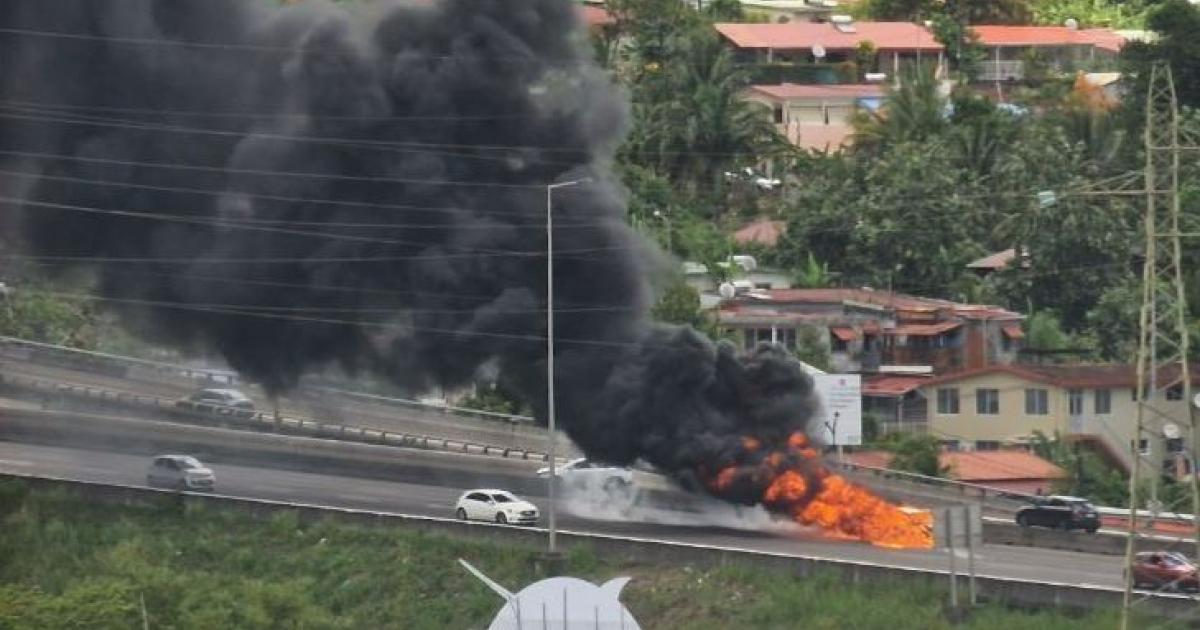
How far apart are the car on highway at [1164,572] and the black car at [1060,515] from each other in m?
8.66

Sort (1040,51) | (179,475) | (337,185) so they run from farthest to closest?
(1040,51), (337,185), (179,475)

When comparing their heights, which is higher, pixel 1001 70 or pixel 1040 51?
pixel 1040 51

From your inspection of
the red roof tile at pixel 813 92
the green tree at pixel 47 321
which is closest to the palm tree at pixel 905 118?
the red roof tile at pixel 813 92

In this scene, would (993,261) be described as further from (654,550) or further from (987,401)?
(654,550)

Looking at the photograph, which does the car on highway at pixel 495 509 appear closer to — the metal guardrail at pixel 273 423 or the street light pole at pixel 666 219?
the metal guardrail at pixel 273 423

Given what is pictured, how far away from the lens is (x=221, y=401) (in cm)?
8200

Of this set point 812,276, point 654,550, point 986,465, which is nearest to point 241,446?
point 654,550

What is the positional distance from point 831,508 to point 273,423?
18553mm

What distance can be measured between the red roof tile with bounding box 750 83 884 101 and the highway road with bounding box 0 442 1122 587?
59381 mm

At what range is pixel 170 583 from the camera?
191 feet

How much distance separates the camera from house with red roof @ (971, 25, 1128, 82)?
480 feet

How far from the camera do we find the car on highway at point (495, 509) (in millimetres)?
69562

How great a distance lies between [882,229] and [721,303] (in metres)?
10.9

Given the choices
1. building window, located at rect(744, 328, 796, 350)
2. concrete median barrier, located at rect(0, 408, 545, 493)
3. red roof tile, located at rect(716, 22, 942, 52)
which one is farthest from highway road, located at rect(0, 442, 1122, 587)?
red roof tile, located at rect(716, 22, 942, 52)
